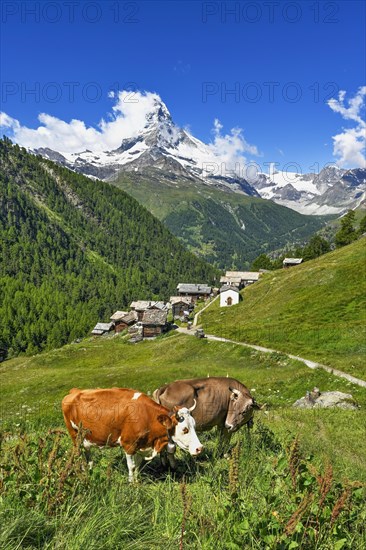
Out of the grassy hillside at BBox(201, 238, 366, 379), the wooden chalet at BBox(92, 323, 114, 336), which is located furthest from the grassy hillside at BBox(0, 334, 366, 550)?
the wooden chalet at BBox(92, 323, 114, 336)

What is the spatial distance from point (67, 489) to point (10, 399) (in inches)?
2135

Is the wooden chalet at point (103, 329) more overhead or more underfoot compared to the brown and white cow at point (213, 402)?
more underfoot

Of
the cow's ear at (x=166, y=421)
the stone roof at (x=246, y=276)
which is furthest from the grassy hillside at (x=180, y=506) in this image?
the stone roof at (x=246, y=276)

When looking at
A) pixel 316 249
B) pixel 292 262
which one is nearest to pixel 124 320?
pixel 292 262

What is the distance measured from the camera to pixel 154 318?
345 feet

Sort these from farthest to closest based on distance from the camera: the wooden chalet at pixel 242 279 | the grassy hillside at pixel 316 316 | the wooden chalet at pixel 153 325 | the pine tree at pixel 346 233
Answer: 1. the wooden chalet at pixel 242 279
2. the pine tree at pixel 346 233
3. the wooden chalet at pixel 153 325
4. the grassy hillside at pixel 316 316

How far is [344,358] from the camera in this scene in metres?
41.5

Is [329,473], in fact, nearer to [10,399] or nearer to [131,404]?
[131,404]

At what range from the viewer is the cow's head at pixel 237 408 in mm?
12383

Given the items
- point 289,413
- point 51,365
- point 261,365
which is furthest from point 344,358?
point 51,365

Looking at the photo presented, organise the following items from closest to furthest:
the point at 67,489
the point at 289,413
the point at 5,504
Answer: the point at 5,504
the point at 67,489
the point at 289,413

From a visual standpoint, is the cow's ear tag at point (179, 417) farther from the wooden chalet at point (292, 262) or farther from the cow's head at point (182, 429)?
the wooden chalet at point (292, 262)

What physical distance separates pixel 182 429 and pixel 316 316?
5329 centimetres

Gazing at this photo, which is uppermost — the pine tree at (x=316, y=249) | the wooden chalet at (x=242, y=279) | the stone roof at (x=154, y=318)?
the pine tree at (x=316, y=249)
